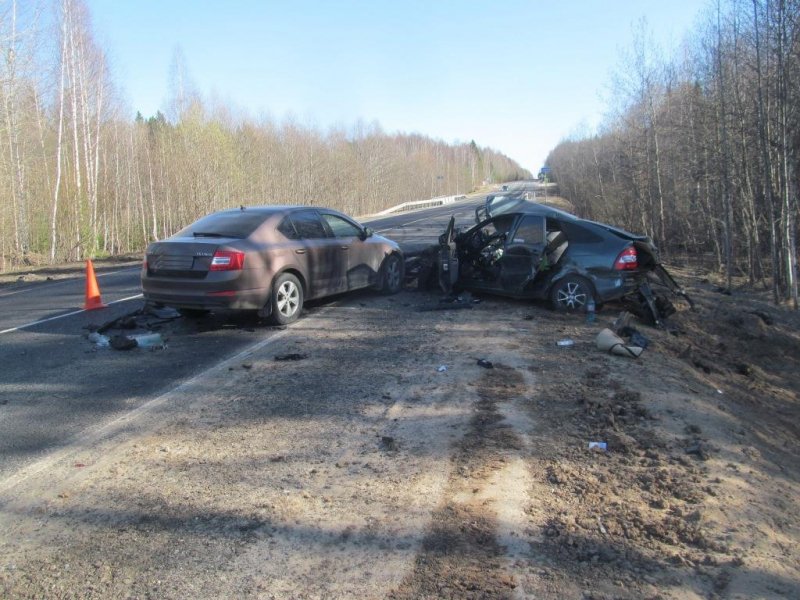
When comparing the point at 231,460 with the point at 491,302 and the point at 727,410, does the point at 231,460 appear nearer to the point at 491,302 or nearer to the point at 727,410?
the point at 727,410

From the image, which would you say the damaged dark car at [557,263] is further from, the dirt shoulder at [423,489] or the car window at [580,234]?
the dirt shoulder at [423,489]

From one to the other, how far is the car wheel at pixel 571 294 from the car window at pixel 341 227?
131 inches

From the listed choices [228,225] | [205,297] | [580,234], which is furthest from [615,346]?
[228,225]

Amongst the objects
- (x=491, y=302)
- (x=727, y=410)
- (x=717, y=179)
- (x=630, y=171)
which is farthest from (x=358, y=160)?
(x=727, y=410)

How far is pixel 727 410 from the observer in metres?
5.54

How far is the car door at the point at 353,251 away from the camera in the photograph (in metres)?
9.53

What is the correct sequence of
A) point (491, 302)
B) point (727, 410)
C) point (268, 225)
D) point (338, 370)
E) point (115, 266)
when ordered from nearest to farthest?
point (727, 410) → point (338, 370) → point (268, 225) → point (491, 302) → point (115, 266)

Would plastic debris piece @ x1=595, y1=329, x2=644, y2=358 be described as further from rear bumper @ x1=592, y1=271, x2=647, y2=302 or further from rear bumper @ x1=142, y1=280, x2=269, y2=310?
rear bumper @ x1=142, y1=280, x2=269, y2=310

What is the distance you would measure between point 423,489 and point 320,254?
572cm

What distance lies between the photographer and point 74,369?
6.53 metres

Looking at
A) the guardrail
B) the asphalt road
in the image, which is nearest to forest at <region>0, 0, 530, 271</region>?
the guardrail

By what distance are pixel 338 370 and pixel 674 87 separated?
19.9 metres

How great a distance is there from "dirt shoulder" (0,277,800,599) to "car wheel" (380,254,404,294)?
13.0 feet

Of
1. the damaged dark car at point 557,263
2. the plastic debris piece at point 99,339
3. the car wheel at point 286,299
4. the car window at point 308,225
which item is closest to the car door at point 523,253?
the damaged dark car at point 557,263
